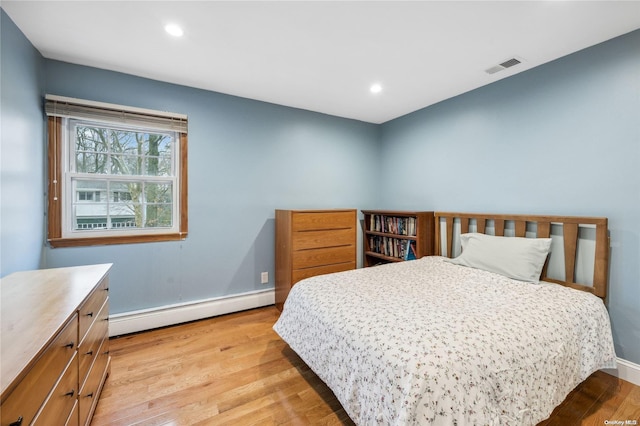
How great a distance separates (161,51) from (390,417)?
2.74 metres

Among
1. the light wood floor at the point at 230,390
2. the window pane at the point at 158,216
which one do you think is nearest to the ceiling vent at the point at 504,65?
the light wood floor at the point at 230,390

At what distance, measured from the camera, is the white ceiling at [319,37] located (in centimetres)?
163

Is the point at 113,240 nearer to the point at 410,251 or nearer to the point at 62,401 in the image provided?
the point at 62,401

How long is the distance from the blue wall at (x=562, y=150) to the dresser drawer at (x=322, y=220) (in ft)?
3.41

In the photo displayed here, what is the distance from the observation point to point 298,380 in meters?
1.86

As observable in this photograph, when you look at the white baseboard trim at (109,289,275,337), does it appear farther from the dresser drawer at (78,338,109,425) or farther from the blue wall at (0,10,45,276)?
the blue wall at (0,10,45,276)

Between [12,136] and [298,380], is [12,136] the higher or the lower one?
the higher one

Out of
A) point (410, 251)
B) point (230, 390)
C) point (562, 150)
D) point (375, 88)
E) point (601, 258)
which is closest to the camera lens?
point (230, 390)

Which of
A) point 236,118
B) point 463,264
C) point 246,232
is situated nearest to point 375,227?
point 463,264

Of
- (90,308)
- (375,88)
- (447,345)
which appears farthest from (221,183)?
(447,345)

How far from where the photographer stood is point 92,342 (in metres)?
1.48

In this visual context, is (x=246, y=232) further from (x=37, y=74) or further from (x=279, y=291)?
(x=37, y=74)

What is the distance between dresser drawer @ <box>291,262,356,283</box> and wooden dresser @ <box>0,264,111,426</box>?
1583 mm

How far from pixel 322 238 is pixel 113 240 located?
1.96 metres
